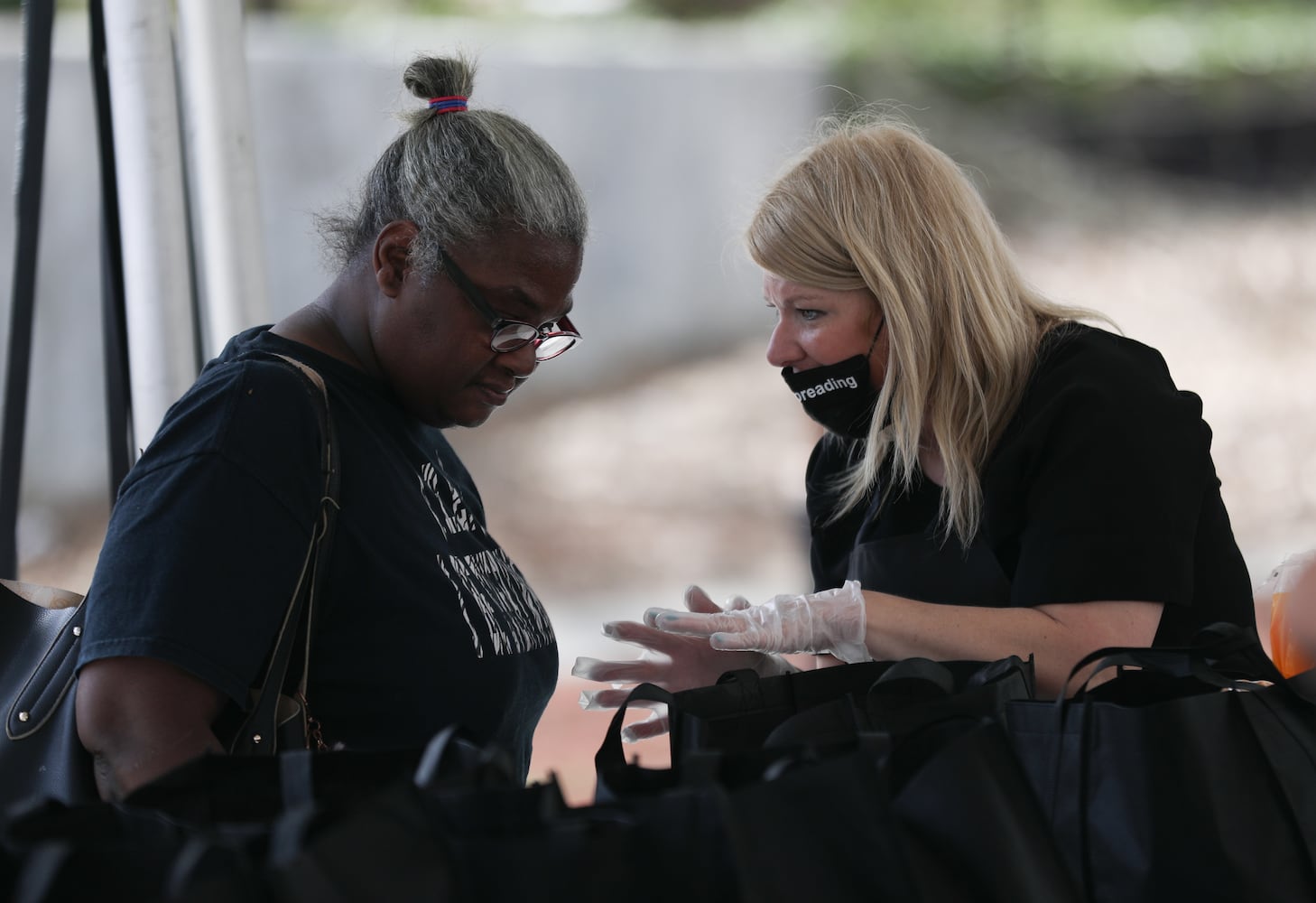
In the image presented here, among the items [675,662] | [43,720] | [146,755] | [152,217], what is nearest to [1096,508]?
[675,662]

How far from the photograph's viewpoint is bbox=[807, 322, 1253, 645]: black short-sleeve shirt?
1729 millimetres

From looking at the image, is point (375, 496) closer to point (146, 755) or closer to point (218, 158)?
point (146, 755)

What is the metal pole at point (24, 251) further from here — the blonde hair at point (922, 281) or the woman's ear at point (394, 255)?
the blonde hair at point (922, 281)

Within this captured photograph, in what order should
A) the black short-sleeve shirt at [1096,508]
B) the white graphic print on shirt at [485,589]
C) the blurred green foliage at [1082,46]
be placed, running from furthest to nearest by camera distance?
1. the blurred green foliage at [1082,46]
2. the black short-sleeve shirt at [1096,508]
3. the white graphic print on shirt at [485,589]

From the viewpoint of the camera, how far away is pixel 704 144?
886 cm

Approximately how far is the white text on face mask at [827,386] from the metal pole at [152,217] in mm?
1065

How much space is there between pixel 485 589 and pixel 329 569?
0.80 feet

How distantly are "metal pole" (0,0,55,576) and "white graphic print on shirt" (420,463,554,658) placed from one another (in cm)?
91

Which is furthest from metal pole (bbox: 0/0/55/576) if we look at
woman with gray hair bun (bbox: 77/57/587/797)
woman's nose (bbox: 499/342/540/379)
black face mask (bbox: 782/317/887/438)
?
black face mask (bbox: 782/317/887/438)

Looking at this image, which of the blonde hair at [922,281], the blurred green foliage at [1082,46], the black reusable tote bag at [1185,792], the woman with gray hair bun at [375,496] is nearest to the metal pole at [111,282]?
the woman with gray hair bun at [375,496]

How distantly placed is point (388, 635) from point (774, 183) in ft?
3.33

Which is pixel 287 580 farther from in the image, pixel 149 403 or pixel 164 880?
pixel 149 403

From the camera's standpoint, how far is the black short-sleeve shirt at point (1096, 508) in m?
1.73

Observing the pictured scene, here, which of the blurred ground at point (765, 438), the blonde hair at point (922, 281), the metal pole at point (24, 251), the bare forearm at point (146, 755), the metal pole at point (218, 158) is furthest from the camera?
the blurred ground at point (765, 438)
